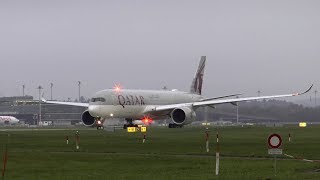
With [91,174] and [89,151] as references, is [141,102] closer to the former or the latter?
[89,151]

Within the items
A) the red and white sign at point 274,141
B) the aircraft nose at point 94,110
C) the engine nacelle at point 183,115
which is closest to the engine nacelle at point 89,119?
the aircraft nose at point 94,110

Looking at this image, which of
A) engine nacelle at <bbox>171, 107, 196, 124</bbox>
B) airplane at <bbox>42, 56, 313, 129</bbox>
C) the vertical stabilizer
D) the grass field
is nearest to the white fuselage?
airplane at <bbox>42, 56, 313, 129</bbox>

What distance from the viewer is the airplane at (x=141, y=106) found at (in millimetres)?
98375

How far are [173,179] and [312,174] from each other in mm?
5874

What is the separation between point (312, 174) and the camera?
104 ft

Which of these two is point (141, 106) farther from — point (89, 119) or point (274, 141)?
point (274, 141)

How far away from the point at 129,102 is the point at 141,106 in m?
3.18

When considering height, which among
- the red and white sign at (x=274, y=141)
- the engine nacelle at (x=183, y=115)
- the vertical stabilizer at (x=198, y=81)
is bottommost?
the red and white sign at (x=274, y=141)

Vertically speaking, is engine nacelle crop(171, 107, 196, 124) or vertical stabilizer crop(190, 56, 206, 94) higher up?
vertical stabilizer crop(190, 56, 206, 94)

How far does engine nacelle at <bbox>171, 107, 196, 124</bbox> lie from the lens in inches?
3991

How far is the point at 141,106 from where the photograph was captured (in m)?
104

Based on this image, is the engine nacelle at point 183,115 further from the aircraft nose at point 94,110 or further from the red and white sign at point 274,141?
the red and white sign at point 274,141

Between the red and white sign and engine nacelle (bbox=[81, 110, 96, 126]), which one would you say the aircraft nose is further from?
the red and white sign

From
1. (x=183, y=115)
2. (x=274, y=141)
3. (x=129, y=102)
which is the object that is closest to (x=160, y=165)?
(x=274, y=141)
